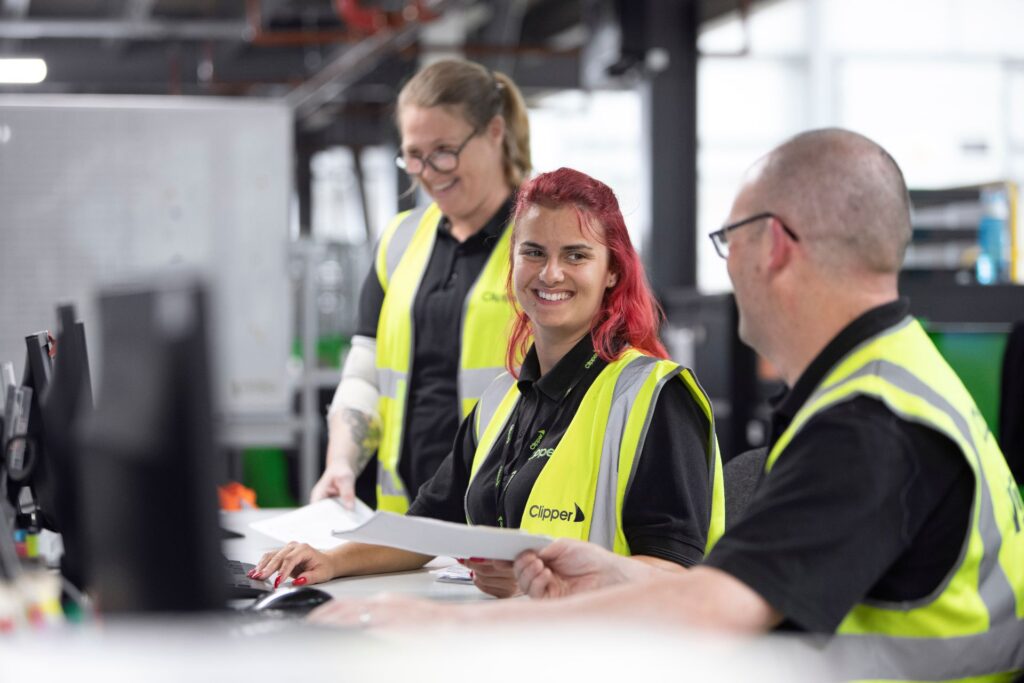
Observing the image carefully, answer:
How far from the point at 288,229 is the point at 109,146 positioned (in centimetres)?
89

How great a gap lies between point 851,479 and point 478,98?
162cm

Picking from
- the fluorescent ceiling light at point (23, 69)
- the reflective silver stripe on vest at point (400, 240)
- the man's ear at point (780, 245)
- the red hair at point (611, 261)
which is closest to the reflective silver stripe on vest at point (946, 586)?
the man's ear at point (780, 245)

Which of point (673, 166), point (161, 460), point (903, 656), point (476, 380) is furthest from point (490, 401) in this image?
point (673, 166)

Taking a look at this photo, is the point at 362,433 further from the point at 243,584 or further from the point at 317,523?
the point at 243,584

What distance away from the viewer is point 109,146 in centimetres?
565

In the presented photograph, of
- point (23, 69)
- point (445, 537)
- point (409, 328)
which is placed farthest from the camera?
point (23, 69)

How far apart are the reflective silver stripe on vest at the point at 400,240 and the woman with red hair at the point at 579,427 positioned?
0.55 meters

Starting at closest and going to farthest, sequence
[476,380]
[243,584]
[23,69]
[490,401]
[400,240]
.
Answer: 1. [243,584]
2. [490,401]
3. [476,380]
4. [400,240]
5. [23,69]

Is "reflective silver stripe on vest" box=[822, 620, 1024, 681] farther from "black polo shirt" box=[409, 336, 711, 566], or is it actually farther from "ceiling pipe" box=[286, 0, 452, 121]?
"ceiling pipe" box=[286, 0, 452, 121]

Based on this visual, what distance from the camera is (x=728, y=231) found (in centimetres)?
150

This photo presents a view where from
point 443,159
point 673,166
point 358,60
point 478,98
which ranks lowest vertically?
point 443,159

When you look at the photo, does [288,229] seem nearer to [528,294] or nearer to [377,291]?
[377,291]

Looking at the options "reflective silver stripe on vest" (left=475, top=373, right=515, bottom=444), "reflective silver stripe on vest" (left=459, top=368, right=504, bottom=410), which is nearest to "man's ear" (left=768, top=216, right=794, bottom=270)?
"reflective silver stripe on vest" (left=475, top=373, right=515, bottom=444)

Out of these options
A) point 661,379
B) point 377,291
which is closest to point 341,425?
point 377,291
